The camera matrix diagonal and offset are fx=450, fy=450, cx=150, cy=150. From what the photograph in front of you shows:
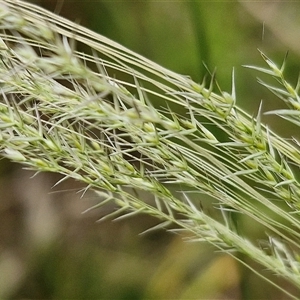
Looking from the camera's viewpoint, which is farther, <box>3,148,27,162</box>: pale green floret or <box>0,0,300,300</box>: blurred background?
<box>0,0,300,300</box>: blurred background

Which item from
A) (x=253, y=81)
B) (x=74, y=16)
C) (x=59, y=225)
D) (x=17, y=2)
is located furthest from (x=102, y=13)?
(x=17, y=2)

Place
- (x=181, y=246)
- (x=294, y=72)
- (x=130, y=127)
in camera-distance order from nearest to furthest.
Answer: (x=130, y=127) < (x=294, y=72) < (x=181, y=246)

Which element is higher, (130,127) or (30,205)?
(130,127)

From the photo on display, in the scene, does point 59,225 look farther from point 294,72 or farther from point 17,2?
point 17,2

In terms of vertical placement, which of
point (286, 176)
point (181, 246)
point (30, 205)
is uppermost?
point (286, 176)

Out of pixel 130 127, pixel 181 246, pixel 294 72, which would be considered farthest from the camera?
pixel 181 246

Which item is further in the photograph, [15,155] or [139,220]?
[139,220]

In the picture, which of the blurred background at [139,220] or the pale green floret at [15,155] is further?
the blurred background at [139,220]

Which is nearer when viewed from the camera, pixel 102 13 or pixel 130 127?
pixel 130 127
